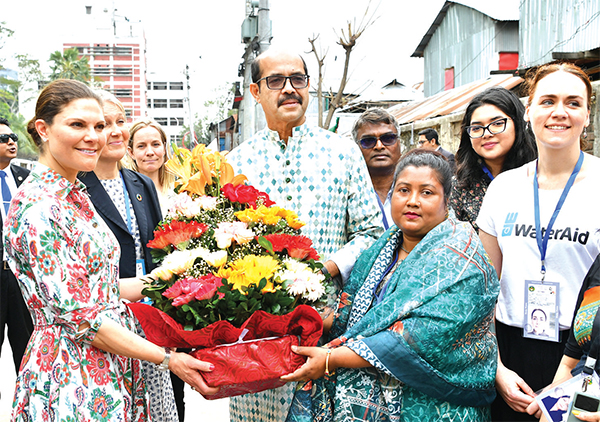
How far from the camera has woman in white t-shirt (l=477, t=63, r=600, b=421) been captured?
2.29 meters

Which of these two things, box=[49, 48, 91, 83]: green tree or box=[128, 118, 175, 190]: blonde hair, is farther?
box=[49, 48, 91, 83]: green tree

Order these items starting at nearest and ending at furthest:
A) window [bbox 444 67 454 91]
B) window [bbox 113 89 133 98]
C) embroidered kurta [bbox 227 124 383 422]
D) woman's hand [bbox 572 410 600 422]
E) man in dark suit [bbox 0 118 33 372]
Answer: woman's hand [bbox 572 410 600 422] < embroidered kurta [bbox 227 124 383 422] < man in dark suit [bbox 0 118 33 372] < window [bbox 444 67 454 91] < window [bbox 113 89 133 98]

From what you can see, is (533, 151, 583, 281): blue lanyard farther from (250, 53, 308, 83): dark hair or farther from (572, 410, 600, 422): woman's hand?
(250, 53, 308, 83): dark hair

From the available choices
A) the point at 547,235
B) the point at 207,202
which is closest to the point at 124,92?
the point at 207,202

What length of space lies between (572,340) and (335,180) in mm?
1210

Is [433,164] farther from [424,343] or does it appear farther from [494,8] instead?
[494,8]

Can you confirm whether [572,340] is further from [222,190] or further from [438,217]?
[222,190]

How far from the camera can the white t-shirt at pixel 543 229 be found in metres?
2.29

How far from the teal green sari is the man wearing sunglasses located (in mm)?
1211

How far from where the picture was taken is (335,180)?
2637 mm

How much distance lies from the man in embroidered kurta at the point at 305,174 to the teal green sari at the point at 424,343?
0.39 metres

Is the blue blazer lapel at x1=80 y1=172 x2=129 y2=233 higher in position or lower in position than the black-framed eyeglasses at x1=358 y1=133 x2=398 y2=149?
lower

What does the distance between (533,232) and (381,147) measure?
4.15ft

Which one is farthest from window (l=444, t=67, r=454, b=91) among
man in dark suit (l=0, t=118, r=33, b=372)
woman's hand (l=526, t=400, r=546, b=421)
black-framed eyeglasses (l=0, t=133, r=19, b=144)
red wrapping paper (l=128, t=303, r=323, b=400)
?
red wrapping paper (l=128, t=303, r=323, b=400)
